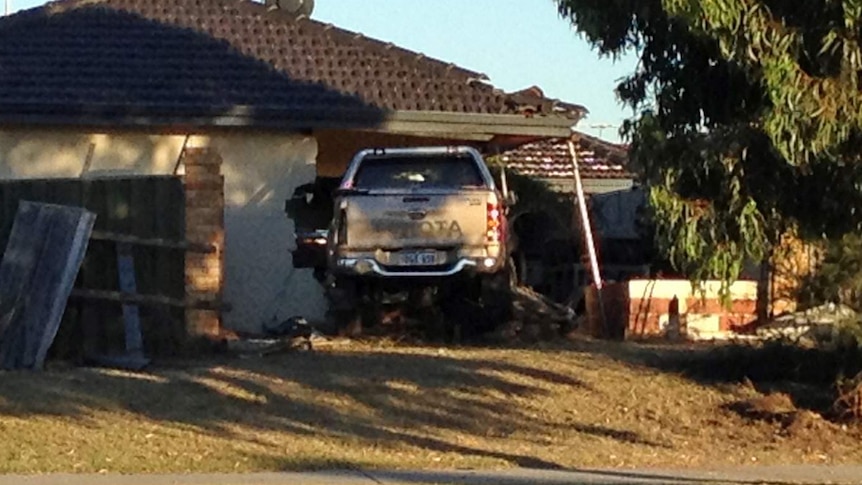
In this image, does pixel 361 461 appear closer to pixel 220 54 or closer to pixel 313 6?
pixel 220 54

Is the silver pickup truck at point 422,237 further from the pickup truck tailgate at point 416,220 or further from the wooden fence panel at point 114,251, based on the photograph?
the wooden fence panel at point 114,251

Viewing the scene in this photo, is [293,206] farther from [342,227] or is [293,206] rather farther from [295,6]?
[295,6]

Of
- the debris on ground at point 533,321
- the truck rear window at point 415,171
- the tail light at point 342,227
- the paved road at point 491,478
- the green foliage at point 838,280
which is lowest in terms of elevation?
the paved road at point 491,478

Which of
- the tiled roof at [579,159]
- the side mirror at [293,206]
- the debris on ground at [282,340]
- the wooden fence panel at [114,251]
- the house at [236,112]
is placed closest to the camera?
the wooden fence panel at [114,251]

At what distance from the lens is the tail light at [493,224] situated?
57.2 feet

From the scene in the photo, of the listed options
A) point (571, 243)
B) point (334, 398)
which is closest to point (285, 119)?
point (571, 243)

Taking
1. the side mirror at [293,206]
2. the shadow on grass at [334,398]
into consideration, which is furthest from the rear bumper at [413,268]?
the side mirror at [293,206]

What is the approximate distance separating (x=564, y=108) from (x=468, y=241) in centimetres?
432

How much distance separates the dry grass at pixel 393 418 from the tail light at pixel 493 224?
4.11 feet

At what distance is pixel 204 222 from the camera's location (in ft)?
58.2

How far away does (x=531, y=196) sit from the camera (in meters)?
23.6

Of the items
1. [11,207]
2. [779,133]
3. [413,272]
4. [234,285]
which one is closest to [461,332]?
[413,272]

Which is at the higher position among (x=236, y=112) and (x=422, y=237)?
(x=236, y=112)

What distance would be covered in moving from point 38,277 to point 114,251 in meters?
0.89
